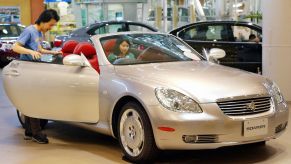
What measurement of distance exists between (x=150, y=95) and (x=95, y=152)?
1.20 meters

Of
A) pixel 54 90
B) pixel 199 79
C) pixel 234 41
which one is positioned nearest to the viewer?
pixel 199 79

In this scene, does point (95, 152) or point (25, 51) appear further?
point (25, 51)

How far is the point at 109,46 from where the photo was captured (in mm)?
6086

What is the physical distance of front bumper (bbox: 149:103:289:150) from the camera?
15.6 feet

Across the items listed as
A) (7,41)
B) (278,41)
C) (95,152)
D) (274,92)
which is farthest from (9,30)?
(274,92)

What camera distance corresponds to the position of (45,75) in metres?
6.09

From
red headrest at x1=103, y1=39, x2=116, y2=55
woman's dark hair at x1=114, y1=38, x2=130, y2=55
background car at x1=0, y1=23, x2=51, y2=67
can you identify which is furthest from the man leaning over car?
background car at x1=0, y1=23, x2=51, y2=67

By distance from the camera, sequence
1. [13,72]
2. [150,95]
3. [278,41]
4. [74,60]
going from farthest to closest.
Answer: [278,41] < [13,72] < [74,60] < [150,95]

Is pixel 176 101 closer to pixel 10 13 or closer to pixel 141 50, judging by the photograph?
pixel 141 50

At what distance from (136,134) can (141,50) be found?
4.10 ft

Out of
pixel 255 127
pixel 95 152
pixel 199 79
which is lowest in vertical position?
pixel 95 152

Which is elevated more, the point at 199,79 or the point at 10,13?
the point at 10,13

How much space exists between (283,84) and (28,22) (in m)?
16.4

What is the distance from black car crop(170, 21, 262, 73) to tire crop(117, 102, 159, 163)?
220 inches
